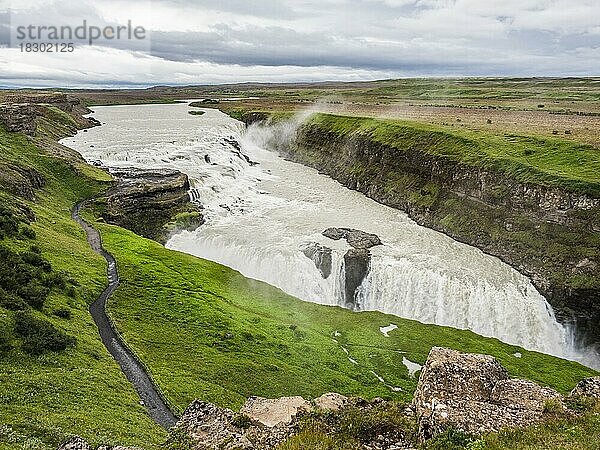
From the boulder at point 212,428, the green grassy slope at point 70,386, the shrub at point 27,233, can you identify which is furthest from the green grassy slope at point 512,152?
the shrub at point 27,233

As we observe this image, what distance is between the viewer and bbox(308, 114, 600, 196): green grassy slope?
2077 inches

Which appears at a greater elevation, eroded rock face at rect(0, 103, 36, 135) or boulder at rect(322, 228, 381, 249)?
eroded rock face at rect(0, 103, 36, 135)

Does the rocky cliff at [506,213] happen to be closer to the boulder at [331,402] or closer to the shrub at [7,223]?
the boulder at [331,402]

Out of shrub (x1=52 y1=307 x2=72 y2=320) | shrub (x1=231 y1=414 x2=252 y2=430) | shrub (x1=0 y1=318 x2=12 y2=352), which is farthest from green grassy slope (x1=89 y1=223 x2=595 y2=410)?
shrub (x1=231 y1=414 x2=252 y2=430)

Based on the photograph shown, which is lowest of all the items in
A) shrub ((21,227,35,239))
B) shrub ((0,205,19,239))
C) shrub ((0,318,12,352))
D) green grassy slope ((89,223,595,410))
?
green grassy slope ((89,223,595,410))

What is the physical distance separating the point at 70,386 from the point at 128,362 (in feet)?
21.7

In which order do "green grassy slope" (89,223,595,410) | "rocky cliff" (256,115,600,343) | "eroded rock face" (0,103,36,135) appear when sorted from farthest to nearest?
1. "eroded rock face" (0,103,36,135)
2. "rocky cliff" (256,115,600,343)
3. "green grassy slope" (89,223,595,410)

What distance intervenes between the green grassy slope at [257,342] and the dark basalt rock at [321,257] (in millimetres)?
6273

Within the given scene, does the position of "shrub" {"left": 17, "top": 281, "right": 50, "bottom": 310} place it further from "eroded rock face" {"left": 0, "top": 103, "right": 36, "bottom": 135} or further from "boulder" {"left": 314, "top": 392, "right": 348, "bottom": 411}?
"eroded rock face" {"left": 0, "top": 103, "right": 36, "bottom": 135}

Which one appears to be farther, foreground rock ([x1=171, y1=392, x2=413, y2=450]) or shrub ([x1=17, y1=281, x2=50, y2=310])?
shrub ([x1=17, y1=281, x2=50, y2=310])

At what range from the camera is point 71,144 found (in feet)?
307

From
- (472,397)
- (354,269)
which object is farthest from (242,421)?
(354,269)

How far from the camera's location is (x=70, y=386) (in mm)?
24641

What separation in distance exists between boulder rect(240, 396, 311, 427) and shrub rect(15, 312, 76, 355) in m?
14.4
